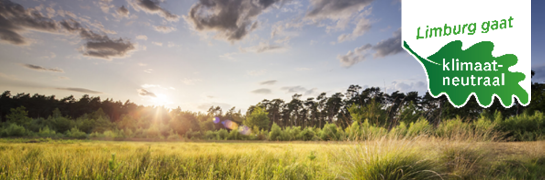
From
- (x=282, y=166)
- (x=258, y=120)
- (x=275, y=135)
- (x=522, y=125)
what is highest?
(x=522, y=125)

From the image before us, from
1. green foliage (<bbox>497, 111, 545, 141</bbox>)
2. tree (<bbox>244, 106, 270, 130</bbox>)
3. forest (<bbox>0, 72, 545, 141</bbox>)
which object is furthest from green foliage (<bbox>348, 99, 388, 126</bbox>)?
tree (<bbox>244, 106, 270, 130</bbox>)

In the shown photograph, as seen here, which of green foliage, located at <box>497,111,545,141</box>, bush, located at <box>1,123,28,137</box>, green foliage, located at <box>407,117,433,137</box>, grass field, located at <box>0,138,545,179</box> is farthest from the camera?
green foliage, located at <box>497,111,545,141</box>

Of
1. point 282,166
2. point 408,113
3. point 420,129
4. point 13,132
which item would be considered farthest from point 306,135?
point 13,132

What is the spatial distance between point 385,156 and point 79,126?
17638mm

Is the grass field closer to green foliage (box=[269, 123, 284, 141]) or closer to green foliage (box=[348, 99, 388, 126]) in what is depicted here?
green foliage (box=[348, 99, 388, 126])

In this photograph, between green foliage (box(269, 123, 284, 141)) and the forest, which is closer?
the forest

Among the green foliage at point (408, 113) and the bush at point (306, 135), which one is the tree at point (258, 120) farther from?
the green foliage at point (408, 113)

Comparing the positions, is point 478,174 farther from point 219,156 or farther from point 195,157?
point 195,157

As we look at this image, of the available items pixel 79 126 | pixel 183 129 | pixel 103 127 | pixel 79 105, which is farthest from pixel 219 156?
pixel 79 105

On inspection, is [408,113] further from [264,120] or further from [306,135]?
[264,120]

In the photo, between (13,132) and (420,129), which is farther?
(13,132)

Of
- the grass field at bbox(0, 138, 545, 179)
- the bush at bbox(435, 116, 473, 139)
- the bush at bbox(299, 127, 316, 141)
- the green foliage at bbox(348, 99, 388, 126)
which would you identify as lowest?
the bush at bbox(299, 127, 316, 141)

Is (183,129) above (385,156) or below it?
below

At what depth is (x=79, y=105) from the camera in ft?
108
